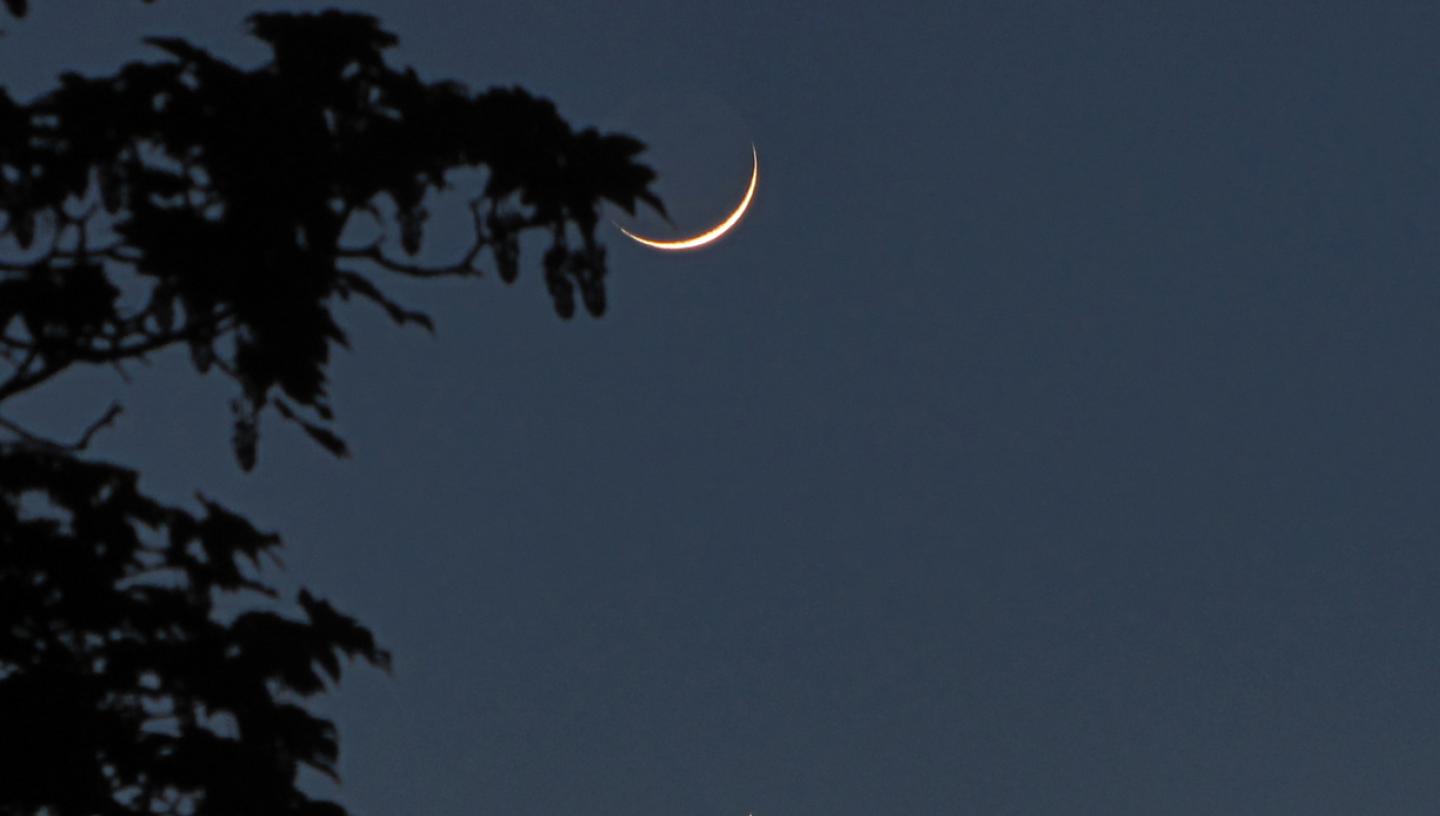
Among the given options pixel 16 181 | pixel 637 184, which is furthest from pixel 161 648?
pixel 637 184

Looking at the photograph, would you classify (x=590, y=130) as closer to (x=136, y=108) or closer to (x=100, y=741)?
(x=136, y=108)

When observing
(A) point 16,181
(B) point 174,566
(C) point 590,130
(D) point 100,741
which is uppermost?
(C) point 590,130

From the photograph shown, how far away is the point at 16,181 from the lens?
422 inches

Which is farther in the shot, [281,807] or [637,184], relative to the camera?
[281,807]

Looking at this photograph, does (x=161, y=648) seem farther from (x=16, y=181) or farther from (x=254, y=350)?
(x=16, y=181)

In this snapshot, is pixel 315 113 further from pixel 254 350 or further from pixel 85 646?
pixel 85 646

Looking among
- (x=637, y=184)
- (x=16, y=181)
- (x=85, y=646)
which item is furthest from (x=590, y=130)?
(x=85, y=646)

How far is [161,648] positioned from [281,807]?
1020mm

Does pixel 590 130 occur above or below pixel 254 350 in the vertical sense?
above

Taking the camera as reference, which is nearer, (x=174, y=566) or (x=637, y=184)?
(x=637, y=184)

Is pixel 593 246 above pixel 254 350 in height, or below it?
above

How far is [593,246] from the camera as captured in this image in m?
10.5

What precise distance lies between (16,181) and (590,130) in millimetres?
2903

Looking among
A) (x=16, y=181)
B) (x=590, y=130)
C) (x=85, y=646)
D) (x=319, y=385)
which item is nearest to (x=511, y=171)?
(x=590, y=130)
